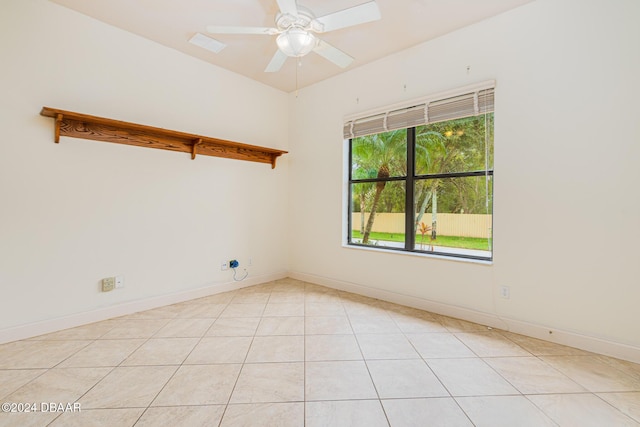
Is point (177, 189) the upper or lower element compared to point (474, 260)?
upper

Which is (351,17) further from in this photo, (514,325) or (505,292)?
(514,325)

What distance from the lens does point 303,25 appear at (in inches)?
84.7

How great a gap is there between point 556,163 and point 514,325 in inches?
55.3

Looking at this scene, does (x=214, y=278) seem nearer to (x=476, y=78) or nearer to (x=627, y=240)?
(x=476, y=78)

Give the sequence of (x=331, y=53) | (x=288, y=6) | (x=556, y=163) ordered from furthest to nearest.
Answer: (x=331, y=53), (x=556, y=163), (x=288, y=6)

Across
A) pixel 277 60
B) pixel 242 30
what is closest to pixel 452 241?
pixel 277 60

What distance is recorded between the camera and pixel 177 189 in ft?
10.6

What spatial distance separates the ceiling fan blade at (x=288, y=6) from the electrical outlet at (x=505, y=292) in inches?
111

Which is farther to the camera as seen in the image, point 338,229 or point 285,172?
point 285,172

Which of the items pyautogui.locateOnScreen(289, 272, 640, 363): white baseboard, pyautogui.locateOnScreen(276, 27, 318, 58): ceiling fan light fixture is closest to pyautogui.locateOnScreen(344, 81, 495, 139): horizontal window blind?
pyautogui.locateOnScreen(276, 27, 318, 58): ceiling fan light fixture

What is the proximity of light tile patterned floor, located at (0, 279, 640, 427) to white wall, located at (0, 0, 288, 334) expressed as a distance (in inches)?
19.6

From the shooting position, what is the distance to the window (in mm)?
2756

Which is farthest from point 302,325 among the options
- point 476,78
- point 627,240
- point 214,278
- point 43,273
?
point 476,78

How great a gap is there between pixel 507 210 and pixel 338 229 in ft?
6.29
